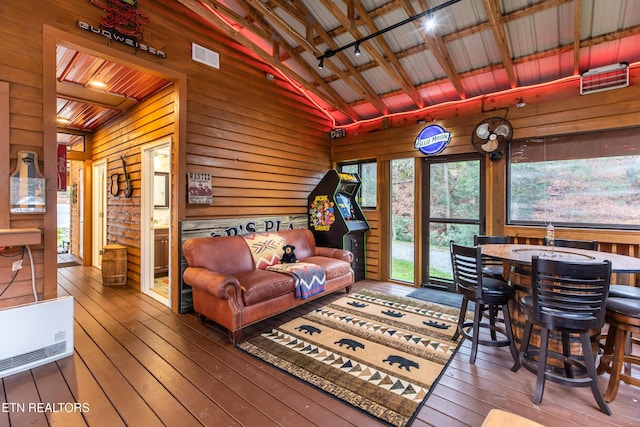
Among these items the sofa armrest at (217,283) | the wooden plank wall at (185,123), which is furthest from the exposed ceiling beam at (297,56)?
the sofa armrest at (217,283)

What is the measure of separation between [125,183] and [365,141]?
13.8ft

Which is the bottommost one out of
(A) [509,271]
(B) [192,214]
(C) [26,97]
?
(A) [509,271]

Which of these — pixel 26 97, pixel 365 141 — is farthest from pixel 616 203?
pixel 26 97

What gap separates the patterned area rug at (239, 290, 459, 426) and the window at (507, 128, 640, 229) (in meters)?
1.86

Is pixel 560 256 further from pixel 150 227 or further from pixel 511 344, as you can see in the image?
pixel 150 227

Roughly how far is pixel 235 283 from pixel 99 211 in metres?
5.10

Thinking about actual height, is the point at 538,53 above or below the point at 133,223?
above

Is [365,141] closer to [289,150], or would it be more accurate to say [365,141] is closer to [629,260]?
[289,150]

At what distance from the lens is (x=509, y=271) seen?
2783mm

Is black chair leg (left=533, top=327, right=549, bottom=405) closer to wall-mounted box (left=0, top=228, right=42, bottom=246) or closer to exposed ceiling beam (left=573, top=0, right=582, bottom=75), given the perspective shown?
exposed ceiling beam (left=573, top=0, right=582, bottom=75)

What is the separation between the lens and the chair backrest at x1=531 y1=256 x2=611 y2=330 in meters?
1.94

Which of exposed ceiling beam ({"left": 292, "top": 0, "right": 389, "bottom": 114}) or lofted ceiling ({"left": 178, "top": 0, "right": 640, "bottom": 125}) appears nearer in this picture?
lofted ceiling ({"left": 178, "top": 0, "right": 640, "bottom": 125})

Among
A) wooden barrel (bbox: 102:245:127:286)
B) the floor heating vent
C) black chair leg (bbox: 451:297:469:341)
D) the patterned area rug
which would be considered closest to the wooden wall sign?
the floor heating vent

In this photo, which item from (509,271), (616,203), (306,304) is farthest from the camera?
(306,304)
